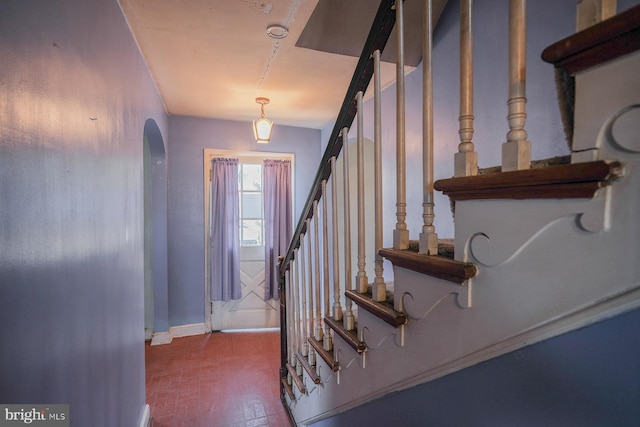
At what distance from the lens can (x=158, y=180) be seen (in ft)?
11.5

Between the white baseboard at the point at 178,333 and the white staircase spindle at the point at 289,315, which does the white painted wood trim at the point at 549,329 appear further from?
the white baseboard at the point at 178,333

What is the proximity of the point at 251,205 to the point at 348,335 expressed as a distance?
3.23 m

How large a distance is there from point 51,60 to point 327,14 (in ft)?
5.26

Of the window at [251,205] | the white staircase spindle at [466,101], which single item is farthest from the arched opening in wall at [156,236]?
the white staircase spindle at [466,101]

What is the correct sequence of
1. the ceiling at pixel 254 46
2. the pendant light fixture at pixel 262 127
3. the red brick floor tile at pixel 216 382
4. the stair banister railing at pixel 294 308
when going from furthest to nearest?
the pendant light fixture at pixel 262 127 < the red brick floor tile at pixel 216 382 < the stair banister railing at pixel 294 308 < the ceiling at pixel 254 46

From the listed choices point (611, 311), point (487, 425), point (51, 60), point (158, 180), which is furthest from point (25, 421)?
point (158, 180)

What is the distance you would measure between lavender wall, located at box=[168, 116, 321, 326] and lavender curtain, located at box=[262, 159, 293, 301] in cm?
43

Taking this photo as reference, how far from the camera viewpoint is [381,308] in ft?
3.13

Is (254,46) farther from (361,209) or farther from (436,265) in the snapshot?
(436,265)

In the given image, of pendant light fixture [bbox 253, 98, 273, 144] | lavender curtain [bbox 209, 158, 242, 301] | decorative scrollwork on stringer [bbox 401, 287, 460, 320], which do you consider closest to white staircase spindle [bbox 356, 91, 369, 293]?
decorative scrollwork on stringer [bbox 401, 287, 460, 320]

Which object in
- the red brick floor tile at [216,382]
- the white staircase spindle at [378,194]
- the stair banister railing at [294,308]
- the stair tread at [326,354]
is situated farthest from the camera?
the red brick floor tile at [216,382]

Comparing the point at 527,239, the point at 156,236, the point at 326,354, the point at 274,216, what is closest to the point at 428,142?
the point at 527,239

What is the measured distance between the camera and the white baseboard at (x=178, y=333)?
3.61 meters

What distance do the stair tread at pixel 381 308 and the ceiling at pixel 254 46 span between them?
1.63 metres
